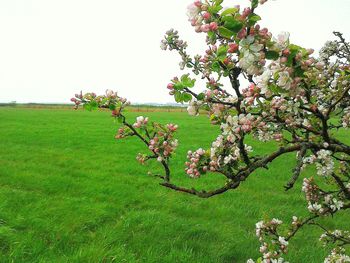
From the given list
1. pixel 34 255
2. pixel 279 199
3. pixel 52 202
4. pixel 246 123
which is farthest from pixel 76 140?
pixel 246 123

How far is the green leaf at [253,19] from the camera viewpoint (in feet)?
4.84

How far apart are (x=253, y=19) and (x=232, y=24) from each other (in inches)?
3.6

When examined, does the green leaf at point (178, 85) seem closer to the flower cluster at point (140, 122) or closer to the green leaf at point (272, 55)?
the green leaf at point (272, 55)

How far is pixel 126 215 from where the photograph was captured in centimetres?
648

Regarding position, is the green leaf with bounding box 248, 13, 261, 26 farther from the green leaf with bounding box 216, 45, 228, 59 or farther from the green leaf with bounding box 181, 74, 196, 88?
the green leaf with bounding box 181, 74, 196, 88

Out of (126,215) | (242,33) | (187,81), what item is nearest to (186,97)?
(187,81)

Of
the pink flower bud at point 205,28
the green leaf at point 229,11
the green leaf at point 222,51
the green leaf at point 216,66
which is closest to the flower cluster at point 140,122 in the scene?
the green leaf at point 216,66

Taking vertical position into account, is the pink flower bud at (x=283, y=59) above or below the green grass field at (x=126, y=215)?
above

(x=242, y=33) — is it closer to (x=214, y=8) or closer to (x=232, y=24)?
(x=232, y=24)

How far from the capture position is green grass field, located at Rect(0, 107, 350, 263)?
5008 millimetres

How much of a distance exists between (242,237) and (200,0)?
4888 mm

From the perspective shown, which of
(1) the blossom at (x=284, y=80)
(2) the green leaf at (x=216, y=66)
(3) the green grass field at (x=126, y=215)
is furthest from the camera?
(3) the green grass field at (x=126, y=215)

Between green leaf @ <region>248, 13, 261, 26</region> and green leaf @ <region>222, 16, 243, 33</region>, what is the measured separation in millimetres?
41

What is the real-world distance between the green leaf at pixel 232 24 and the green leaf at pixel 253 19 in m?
0.04
